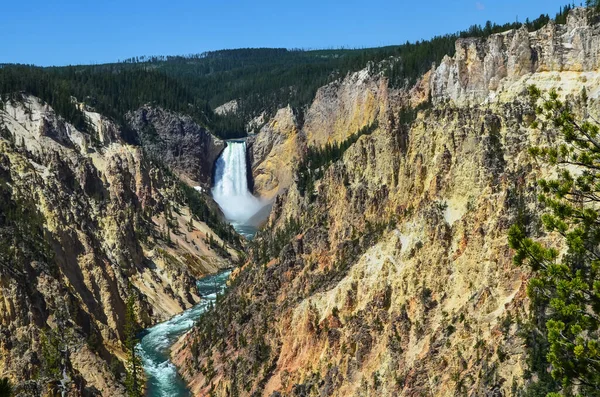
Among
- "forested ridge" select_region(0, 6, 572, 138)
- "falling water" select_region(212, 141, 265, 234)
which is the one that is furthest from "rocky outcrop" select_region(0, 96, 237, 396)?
"falling water" select_region(212, 141, 265, 234)

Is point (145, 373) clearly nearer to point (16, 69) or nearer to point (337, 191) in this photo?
point (337, 191)

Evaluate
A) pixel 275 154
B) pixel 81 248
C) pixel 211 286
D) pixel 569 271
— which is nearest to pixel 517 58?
pixel 569 271

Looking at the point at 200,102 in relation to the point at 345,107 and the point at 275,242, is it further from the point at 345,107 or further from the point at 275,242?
the point at 275,242

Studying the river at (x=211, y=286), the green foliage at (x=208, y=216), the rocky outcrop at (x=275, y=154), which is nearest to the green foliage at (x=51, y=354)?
the river at (x=211, y=286)

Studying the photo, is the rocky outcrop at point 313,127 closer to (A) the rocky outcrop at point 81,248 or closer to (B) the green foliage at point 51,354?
(A) the rocky outcrop at point 81,248

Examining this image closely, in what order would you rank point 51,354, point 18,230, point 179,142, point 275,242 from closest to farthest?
point 51,354 < point 18,230 < point 275,242 < point 179,142

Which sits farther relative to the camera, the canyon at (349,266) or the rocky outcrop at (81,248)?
the rocky outcrop at (81,248)
